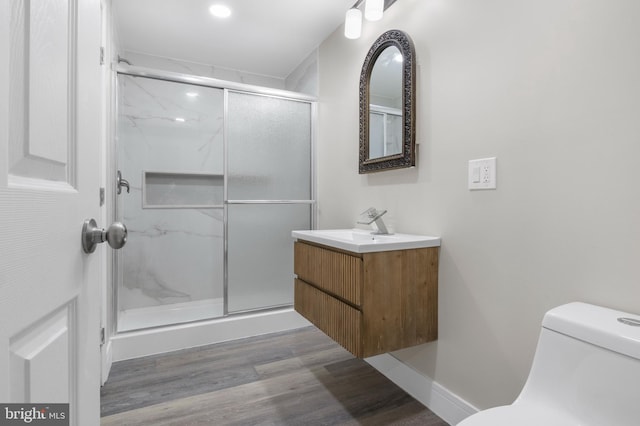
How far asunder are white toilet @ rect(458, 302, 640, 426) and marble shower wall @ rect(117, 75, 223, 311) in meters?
2.43

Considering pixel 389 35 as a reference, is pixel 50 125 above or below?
below

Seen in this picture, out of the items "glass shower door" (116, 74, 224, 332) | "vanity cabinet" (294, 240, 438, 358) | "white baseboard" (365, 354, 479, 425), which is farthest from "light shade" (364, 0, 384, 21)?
"white baseboard" (365, 354, 479, 425)

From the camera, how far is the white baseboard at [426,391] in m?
1.47

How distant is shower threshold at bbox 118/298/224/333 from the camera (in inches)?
95.0

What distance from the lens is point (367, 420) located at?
152 centimetres

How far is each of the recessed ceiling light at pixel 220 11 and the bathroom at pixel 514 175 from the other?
1.08 metres

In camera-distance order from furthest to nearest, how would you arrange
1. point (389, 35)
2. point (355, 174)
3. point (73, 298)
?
point (355, 174) < point (389, 35) < point (73, 298)

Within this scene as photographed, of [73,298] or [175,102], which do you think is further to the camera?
[175,102]

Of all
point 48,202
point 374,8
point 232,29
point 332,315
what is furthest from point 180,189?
point 48,202

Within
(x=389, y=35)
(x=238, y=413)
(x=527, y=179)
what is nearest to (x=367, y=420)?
(x=238, y=413)

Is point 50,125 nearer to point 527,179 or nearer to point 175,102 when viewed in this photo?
point 527,179

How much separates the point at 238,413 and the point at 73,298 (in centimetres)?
127

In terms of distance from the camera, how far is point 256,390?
175 centimetres

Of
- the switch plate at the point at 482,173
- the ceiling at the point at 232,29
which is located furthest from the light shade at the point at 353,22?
the switch plate at the point at 482,173
